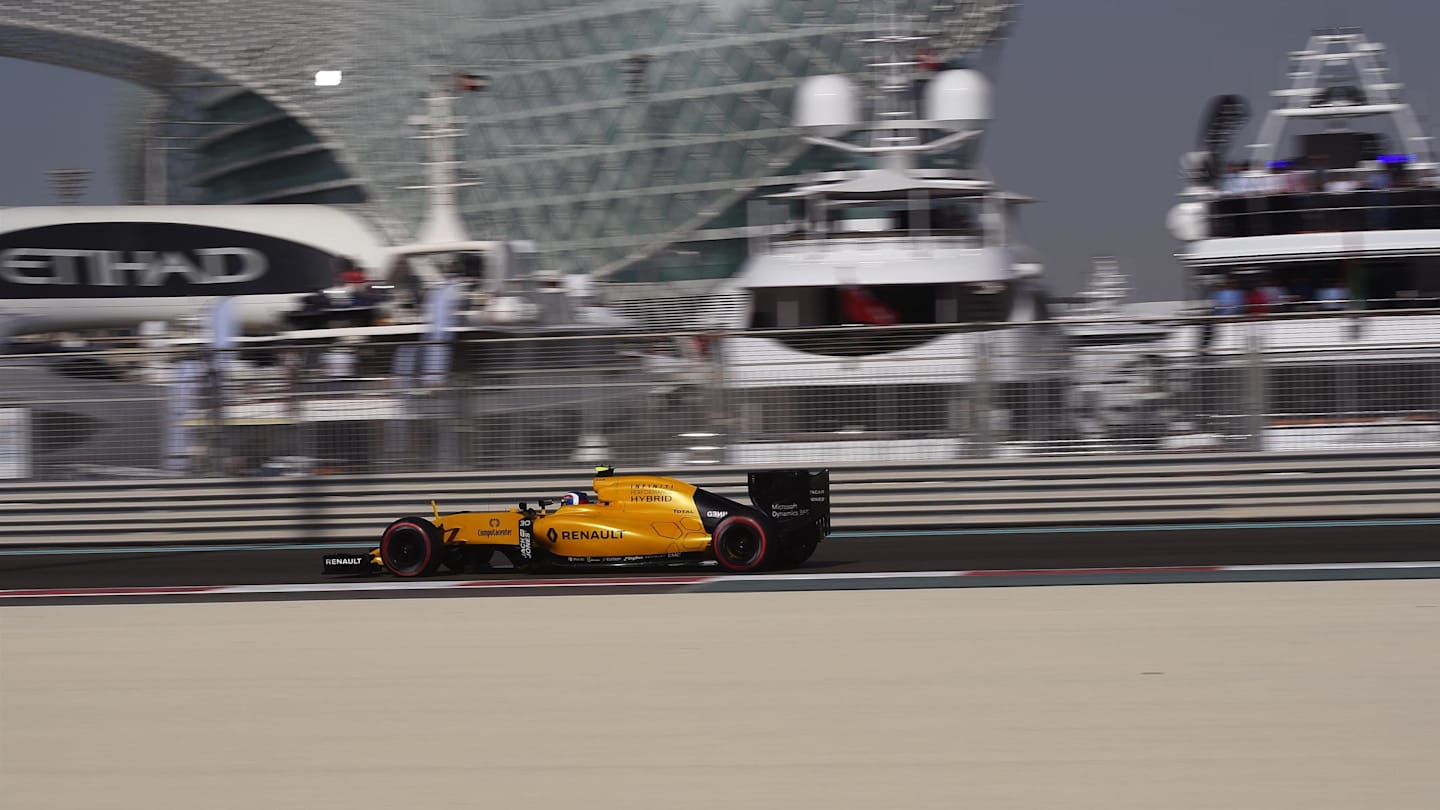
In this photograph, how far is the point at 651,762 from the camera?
171 inches

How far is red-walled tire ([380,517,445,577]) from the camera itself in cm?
898

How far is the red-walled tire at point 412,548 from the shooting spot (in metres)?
8.98

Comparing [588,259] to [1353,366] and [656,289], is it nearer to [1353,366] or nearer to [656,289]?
[656,289]

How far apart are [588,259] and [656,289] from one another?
3533 mm

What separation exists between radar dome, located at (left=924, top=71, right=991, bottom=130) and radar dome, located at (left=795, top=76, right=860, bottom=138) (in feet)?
4.52

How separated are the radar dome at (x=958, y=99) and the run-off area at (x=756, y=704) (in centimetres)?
1484

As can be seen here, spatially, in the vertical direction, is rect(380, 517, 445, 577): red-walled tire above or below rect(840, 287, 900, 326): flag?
below

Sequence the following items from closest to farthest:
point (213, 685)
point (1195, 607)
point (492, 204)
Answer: point (213, 685) < point (1195, 607) < point (492, 204)

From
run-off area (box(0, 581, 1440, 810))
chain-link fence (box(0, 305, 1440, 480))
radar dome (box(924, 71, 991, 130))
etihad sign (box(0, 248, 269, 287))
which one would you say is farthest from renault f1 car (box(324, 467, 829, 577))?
etihad sign (box(0, 248, 269, 287))

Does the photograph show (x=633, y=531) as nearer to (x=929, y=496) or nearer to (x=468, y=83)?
(x=929, y=496)

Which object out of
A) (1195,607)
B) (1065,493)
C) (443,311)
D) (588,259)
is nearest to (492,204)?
(588,259)

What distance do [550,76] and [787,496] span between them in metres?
47.7

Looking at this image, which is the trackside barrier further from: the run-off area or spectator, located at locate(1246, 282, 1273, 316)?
spectator, located at locate(1246, 282, 1273, 316)

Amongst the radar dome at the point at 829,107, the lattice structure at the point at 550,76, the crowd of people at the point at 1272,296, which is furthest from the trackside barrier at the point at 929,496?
the lattice structure at the point at 550,76
